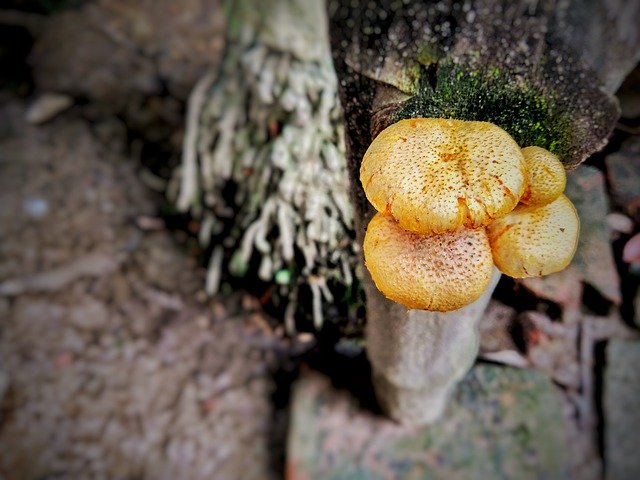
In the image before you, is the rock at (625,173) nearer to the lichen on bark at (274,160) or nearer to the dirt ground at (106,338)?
the lichen on bark at (274,160)

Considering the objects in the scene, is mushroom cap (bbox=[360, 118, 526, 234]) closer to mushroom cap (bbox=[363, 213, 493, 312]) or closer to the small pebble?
mushroom cap (bbox=[363, 213, 493, 312])

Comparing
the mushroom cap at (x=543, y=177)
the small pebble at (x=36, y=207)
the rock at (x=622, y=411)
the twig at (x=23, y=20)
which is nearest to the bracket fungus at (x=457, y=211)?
the mushroom cap at (x=543, y=177)

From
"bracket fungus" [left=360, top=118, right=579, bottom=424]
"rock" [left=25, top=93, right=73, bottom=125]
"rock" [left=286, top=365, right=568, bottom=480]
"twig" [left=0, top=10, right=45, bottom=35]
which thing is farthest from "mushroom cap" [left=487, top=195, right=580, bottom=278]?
"twig" [left=0, top=10, right=45, bottom=35]

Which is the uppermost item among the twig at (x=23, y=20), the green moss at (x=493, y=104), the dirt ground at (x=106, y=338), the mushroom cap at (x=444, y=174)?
the green moss at (x=493, y=104)

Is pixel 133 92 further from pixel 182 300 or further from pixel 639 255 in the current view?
pixel 639 255

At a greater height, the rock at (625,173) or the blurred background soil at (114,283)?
the rock at (625,173)

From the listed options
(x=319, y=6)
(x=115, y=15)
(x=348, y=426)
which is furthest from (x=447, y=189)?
(x=115, y=15)
